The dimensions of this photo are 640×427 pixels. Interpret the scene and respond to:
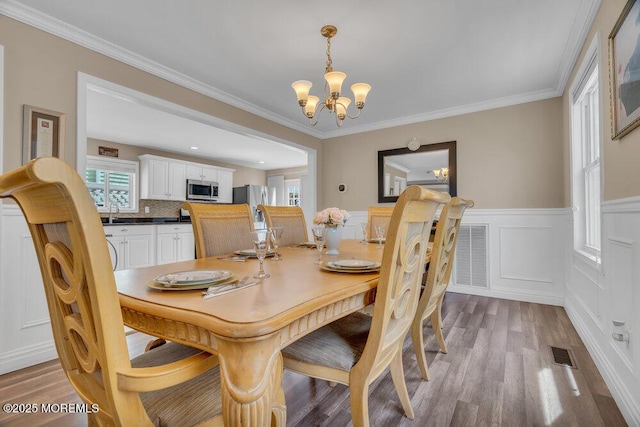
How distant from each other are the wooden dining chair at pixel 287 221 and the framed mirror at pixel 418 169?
1.96 m

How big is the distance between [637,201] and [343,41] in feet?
6.73

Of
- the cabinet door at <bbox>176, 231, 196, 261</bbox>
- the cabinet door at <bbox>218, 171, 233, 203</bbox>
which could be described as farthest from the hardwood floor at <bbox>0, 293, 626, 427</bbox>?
the cabinet door at <bbox>218, 171, 233, 203</bbox>

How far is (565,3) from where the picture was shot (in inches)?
77.5

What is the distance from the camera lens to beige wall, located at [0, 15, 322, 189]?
1975 mm

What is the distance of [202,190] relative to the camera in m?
6.44

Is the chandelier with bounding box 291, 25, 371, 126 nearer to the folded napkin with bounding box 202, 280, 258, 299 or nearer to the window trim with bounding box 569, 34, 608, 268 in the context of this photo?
the folded napkin with bounding box 202, 280, 258, 299

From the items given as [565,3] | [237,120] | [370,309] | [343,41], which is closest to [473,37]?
[565,3]

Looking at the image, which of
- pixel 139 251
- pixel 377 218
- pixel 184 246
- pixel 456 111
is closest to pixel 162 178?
pixel 184 246

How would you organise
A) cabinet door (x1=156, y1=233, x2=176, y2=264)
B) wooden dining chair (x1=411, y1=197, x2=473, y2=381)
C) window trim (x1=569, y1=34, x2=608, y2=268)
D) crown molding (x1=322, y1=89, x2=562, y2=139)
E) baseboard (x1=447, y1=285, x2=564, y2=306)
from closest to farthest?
1. wooden dining chair (x1=411, y1=197, x2=473, y2=381)
2. window trim (x1=569, y1=34, x2=608, y2=268)
3. baseboard (x1=447, y1=285, x2=564, y2=306)
4. crown molding (x1=322, y1=89, x2=562, y2=139)
5. cabinet door (x1=156, y1=233, x2=176, y2=264)

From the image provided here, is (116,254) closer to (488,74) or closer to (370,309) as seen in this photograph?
(370,309)

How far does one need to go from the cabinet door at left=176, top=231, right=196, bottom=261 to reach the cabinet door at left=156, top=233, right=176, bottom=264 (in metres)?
0.08


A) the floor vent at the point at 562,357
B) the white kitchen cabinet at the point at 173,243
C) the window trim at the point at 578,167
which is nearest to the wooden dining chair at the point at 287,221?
the floor vent at the point at 562,357

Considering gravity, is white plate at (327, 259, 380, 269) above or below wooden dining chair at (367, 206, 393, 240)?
below

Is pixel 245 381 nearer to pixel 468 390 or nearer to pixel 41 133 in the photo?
pixel 468 390
